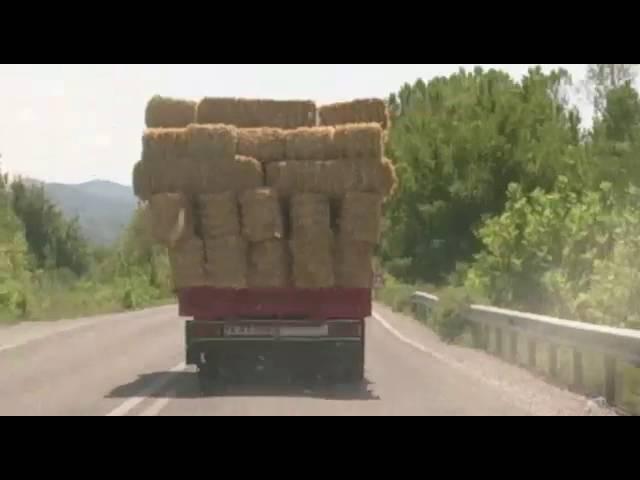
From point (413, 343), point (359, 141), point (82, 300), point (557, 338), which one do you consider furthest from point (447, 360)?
point (82, 300)

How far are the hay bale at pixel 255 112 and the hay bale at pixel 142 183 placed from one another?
1274mm

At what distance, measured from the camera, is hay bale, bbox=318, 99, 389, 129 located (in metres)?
17.3

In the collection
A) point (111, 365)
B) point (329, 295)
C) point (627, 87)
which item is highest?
point (627, 87)

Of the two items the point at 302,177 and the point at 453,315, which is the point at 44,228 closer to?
the point at 453,315

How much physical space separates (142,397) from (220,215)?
2604mm

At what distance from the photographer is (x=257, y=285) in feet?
53.9

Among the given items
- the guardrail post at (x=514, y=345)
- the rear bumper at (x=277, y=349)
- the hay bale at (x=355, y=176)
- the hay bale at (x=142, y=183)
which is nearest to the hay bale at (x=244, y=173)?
the hay bale at (x=355, y=176)

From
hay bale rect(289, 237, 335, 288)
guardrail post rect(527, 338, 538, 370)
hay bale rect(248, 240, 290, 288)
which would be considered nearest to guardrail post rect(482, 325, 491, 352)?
guardrail post rect(527, 338, 538, 370)

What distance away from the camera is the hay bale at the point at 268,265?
53.6 ft

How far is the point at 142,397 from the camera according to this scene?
15180 millimetres

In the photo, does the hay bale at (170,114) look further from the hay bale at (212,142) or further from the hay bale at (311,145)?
the hay bale at (311,145)

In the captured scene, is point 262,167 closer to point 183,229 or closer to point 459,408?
point 183,229

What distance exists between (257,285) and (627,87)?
173ft
